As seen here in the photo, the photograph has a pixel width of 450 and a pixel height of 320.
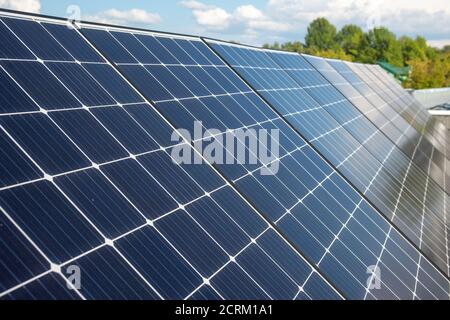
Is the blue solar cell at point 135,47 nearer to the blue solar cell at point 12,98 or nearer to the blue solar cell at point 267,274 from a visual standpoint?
the blue solar cell at point 12,98

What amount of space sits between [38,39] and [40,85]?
139 centimetres

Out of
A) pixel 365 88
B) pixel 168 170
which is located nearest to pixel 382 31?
Result: pixel 365 88

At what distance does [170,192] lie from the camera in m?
7.68

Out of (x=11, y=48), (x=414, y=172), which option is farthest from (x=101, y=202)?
(x=414, y=172)

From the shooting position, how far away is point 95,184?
21.7ft

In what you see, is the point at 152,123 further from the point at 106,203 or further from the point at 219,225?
the point at 106,203

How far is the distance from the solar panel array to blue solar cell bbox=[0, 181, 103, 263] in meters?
0.02

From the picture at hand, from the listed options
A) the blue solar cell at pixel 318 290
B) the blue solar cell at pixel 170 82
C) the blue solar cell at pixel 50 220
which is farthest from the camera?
the blue solar cell at pixel 170 82

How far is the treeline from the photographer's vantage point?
87625 millimetres

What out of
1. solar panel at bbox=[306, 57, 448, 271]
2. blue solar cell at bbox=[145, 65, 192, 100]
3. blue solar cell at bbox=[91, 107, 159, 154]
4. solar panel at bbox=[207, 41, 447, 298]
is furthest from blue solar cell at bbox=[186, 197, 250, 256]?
solar panel at bbox=[306, 57, 448, 271]

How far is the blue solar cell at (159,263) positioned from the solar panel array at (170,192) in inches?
0.7

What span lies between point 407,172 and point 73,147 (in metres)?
13.0

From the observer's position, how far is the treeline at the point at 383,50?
8762cm

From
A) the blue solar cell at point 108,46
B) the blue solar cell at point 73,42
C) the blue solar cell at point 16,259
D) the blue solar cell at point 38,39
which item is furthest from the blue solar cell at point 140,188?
the blue solar cell at point 108,46
